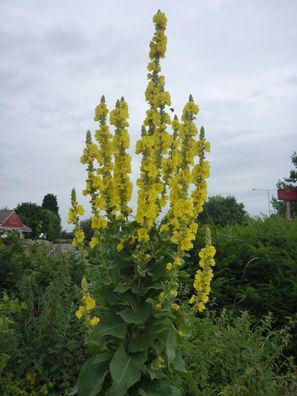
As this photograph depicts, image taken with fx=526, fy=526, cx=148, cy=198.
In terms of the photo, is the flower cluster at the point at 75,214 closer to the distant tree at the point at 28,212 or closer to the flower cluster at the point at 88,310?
the flower cluster at the point at 88,310

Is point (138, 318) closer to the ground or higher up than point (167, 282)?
closer to the ground

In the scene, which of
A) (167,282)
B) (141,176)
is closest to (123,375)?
(167,282)

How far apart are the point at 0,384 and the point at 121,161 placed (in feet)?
7.00

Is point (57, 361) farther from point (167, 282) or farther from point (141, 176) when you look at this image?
point (141, 176)

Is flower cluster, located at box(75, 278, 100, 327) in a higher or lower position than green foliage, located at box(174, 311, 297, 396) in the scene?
higher

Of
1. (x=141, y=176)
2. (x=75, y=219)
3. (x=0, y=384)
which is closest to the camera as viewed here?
(x=141, y=176)

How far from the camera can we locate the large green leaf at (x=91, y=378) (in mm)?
3168

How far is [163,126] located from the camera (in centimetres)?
338

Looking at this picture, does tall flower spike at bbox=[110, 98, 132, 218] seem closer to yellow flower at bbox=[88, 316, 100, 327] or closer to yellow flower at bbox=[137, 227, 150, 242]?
yellow flower at bbox=[137, 227, 150, 242]

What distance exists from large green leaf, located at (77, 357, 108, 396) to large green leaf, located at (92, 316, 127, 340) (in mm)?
224

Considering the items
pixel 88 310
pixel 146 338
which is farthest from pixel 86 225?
pixel 146 338

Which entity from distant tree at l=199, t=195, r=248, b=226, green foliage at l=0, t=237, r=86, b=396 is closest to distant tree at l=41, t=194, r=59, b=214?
distant tree at l=199, t=195, r=248, b=226

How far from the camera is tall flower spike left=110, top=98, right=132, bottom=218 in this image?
334cm

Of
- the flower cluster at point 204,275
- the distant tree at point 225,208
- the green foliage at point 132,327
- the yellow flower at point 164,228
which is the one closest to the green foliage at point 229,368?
the flower cluster at point 204,275
